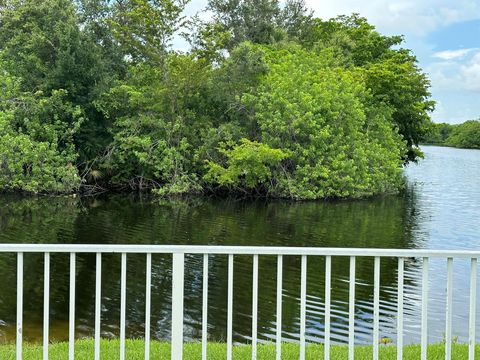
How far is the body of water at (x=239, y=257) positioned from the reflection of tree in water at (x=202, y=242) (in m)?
0.03

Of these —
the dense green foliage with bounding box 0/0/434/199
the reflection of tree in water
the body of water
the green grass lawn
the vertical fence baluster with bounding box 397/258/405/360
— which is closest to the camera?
the vertical fence baluster with bounding box 397/258/405/360

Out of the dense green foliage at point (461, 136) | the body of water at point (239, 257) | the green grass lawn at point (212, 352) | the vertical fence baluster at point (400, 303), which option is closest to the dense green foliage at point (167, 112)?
the body of water at point (239, 257)

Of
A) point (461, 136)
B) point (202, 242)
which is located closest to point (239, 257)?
point (202, 242)

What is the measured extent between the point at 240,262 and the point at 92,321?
4.48m

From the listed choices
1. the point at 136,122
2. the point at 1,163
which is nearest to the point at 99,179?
the point at 136,122

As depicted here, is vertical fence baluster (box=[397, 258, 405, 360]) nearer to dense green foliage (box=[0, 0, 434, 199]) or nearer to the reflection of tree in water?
the reflection of tree in water

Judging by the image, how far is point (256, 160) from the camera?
22.8m

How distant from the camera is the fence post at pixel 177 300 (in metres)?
3.12

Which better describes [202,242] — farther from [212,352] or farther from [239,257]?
[212,352]

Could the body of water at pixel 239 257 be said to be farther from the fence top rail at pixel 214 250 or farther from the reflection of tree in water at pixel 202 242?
the fence top rail at pixel 214 250

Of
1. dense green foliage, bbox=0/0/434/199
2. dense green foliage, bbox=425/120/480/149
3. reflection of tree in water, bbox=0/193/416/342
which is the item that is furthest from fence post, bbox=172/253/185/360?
dense green foliage, bbox=425/120/480/149

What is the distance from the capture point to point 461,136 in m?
104

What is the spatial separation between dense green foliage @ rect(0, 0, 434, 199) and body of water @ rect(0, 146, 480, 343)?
1.40 meters

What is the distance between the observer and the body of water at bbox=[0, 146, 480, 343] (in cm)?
875
